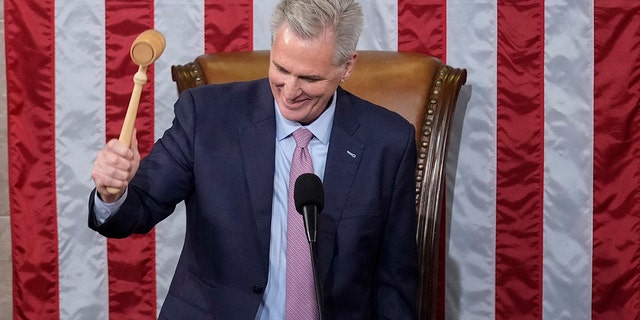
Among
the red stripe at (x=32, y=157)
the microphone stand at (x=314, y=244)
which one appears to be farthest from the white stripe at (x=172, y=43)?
the microphone stand at (x=314, y=244)

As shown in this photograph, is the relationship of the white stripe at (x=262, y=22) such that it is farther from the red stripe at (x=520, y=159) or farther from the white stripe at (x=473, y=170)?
the red stripe at (x=520, y=159)

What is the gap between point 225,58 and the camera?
2.85 m

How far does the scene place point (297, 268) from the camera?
88.7 inches

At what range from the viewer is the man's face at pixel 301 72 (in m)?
2.11

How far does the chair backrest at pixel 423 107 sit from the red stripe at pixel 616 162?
57cm

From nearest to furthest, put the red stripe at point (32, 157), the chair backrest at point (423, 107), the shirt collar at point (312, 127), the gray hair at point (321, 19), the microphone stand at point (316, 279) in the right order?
the microphone stand at point (316, 279), the gray hair at point (321, 19), the shirt collar at point (312, 127), the chair backrest at point (423, 107), the red stripe at point (32, 157)

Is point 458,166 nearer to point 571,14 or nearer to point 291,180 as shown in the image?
point 571,14

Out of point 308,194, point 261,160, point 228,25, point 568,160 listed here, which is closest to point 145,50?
point 308,194

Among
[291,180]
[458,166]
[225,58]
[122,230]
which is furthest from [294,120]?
[458,166]

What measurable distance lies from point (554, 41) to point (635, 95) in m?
0.28

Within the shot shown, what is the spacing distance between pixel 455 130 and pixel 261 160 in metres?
1.03

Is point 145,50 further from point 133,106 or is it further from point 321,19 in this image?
point 321,19

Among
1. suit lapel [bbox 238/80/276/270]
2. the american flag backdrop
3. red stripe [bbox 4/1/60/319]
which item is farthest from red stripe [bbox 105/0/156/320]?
suit lapel [bbox 238/80/276/270]

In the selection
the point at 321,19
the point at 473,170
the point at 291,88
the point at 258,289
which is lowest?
the point at 258,289
